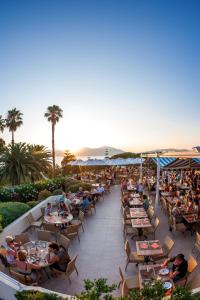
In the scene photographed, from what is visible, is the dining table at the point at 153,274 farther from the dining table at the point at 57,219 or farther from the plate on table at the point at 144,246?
the dining table at the point at 57,219

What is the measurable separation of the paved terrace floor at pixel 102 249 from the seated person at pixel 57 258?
408 millimetres

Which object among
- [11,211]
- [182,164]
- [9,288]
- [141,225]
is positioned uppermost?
[182,164]

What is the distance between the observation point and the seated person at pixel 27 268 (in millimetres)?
6252

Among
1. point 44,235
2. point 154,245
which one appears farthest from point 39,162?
point 154,245

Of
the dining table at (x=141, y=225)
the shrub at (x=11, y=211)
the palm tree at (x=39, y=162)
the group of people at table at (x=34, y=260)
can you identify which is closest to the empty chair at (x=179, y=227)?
the dining table at (x=141, y=225)

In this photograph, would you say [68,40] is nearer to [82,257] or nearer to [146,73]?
[146,73]

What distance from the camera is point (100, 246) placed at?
8719 mm

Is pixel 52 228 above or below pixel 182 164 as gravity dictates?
below

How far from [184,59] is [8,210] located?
11958 millimetres

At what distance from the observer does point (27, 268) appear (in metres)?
6.30

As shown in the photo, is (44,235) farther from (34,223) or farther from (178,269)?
(178,269)

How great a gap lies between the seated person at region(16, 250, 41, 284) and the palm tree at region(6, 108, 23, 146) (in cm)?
3534

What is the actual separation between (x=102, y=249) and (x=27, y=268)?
296 centimetres

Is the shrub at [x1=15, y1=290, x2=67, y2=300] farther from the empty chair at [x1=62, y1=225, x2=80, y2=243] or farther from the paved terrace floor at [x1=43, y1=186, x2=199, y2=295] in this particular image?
the empty chair at [x1=62, y1=225, x2=80, y2=243]
